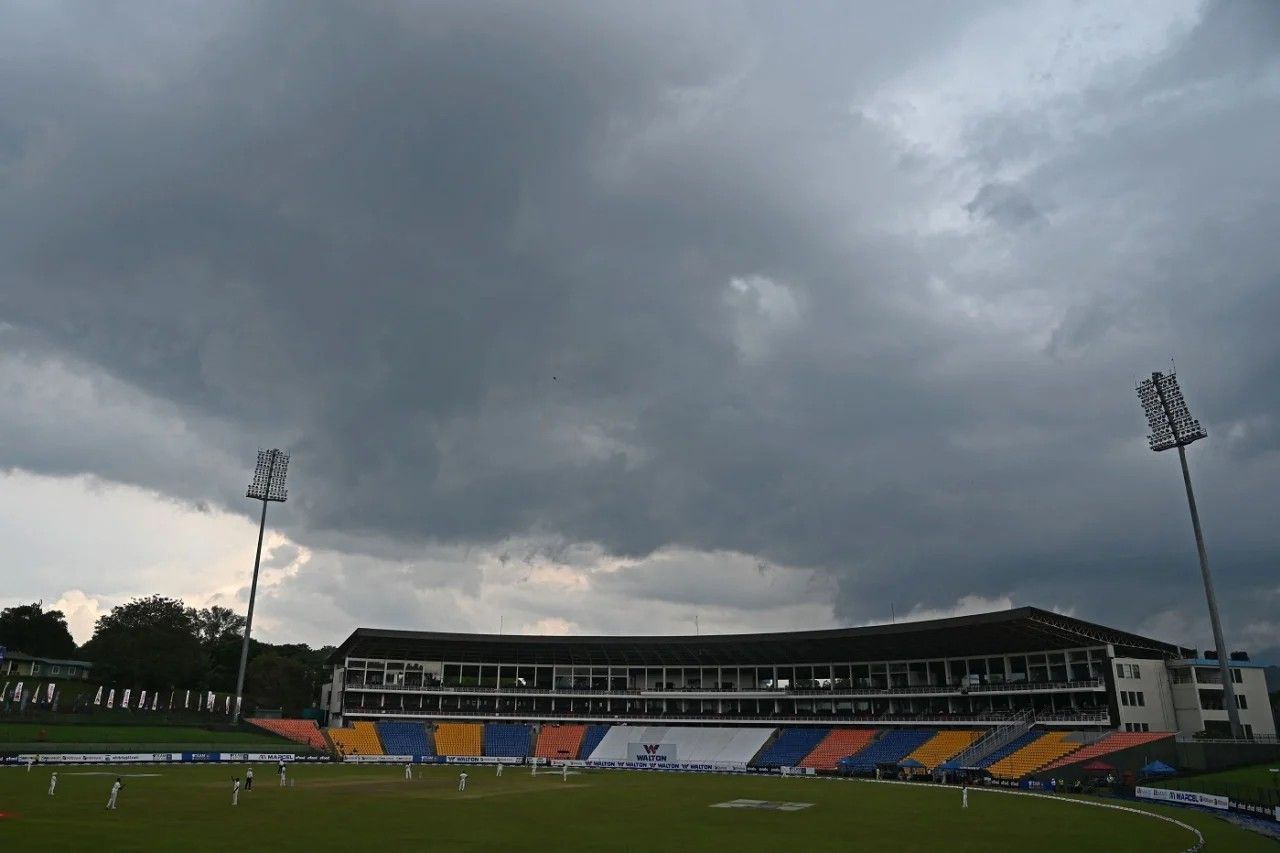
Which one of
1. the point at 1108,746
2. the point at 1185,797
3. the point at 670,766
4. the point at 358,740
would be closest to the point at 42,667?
the point at 358,740

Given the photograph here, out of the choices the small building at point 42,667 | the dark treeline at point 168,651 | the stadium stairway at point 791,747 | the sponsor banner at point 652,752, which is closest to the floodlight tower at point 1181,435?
the stadium stairway at point 791,747

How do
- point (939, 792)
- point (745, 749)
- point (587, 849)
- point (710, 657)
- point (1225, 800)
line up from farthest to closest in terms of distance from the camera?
point (710, 657)
point (745, 749)
point (939, 792)
point (1225, 800)
point (587, 849)

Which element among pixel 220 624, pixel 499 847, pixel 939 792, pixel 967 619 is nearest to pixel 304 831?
pixel 499 847

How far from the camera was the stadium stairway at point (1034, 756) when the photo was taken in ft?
229

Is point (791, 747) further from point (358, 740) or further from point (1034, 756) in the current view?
point (358, 740)

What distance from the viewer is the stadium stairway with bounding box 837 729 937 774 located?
83625 millimetres

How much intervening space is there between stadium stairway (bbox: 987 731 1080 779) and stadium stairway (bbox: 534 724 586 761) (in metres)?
47.4

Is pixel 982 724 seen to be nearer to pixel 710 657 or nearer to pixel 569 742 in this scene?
pixel 710 657

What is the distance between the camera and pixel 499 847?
31.1m

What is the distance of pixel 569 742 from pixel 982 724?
47028 millimetres

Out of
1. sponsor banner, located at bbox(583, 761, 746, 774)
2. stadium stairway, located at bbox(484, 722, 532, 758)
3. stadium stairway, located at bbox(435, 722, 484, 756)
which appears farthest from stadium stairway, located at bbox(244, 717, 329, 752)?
sponsor banner, located at bbox(583, 761, 746, 774)

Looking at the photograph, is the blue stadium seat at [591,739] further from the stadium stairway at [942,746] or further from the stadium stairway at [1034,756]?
the stadium stairway at [1034,756]

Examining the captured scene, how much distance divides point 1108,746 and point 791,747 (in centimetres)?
3558

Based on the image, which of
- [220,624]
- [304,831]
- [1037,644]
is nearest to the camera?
[304,831]
